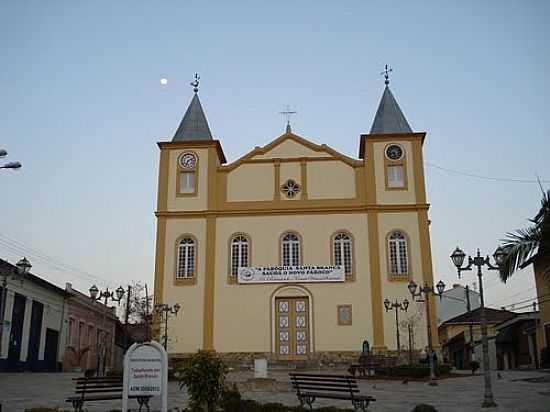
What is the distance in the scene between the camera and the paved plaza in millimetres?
13180

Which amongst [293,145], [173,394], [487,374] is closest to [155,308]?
[293,145]

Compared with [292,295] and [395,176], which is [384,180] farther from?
[292,295]

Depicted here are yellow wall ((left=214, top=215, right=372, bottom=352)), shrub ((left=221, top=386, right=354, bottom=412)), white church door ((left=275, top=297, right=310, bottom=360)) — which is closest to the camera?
shrub ((left=221, top=386, right=354, bottom=412))

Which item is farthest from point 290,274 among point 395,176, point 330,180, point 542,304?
point 542,304

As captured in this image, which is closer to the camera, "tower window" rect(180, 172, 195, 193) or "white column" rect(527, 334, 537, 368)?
"tower window" rect(180, 172, 195, 193)

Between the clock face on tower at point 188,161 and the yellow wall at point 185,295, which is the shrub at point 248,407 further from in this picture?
the clock face on tower at point 188,161

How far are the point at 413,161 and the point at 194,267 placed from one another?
39.7ft

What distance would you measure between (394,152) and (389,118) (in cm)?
225

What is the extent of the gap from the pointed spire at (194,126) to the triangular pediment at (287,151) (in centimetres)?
257

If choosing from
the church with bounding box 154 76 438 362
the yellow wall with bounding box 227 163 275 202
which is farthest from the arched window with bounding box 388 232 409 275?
the yellow wall with bounding box 227 163 275 202

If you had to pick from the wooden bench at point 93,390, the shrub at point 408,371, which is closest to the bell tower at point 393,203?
the shrub at point 408,371

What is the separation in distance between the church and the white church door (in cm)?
5

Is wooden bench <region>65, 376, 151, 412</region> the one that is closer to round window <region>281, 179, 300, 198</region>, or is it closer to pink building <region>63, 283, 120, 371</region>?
round window <region>281, 179, 300, 198</region>

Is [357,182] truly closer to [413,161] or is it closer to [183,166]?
[413,161]
